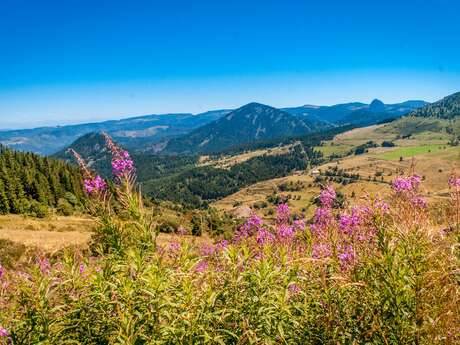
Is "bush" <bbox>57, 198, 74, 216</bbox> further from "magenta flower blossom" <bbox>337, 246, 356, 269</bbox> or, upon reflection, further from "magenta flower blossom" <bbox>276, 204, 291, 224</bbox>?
"magenta flower blossom" <bbox>337, 246, 356, 269</bbox>

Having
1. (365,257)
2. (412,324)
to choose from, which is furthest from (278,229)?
(412,324)

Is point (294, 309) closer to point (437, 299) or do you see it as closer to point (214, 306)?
point (214, 306)

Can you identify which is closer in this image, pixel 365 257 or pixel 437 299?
pixel 437 299

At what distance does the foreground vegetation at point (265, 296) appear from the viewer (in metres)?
4.12

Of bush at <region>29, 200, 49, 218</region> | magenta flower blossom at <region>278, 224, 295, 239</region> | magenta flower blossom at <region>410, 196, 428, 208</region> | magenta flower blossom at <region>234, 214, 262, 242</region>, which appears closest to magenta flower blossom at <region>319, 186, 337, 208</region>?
magenta flower blossom at <region>278, 224, 295, 239</region>

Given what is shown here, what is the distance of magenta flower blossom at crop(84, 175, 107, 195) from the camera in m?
6.24

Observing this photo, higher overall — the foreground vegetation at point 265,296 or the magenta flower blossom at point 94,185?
the magenta flower blossom at point 94,185

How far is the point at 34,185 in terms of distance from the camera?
2963 inches

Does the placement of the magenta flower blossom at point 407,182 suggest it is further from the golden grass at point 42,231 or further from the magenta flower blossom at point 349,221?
the golden grass at point 42,231

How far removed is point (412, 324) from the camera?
13.3 feet

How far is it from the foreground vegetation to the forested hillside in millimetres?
45502

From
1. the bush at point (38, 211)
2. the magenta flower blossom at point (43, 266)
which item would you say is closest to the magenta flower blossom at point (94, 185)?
the magenta flower blossom at point (43, 266)

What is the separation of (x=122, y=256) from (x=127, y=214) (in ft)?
2.09

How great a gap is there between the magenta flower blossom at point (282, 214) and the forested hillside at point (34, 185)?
1724 inches
